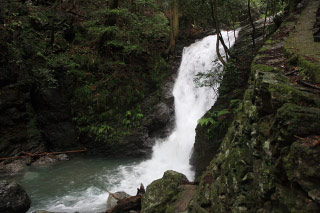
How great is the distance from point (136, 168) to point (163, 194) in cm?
422

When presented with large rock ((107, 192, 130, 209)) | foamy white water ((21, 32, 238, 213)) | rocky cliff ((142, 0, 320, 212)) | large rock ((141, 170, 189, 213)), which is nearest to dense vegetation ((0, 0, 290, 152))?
foamy white water ((21, 32, 238, 213))

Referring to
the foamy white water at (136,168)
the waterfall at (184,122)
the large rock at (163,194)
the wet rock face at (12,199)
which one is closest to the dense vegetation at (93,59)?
the waterfall at (184,122)

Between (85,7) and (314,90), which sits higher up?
(85,7)

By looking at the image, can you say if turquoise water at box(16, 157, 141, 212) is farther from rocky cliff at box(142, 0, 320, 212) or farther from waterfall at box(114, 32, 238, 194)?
rocky cliff at box(142, 0, 320, 212)

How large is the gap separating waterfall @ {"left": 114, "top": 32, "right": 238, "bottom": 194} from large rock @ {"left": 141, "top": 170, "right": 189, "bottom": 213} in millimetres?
2096

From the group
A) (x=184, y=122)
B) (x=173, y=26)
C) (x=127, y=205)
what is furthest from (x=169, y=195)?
(x=173, y=26)

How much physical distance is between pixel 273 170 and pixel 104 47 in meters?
11.9

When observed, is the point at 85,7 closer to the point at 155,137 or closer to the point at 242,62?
the point at 155,137

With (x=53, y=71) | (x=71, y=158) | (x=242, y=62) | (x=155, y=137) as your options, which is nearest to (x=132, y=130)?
(x=155, y=137)

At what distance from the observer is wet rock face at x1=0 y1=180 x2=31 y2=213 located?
5446 mm

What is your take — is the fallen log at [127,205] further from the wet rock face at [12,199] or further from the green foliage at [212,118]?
the green foliage at [212,118]

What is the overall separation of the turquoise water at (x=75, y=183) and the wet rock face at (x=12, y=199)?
53 centimetres

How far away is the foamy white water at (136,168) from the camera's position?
7.03m

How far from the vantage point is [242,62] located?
295 inches
